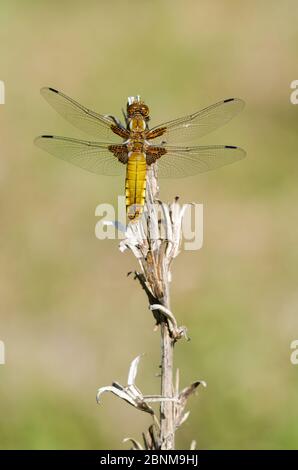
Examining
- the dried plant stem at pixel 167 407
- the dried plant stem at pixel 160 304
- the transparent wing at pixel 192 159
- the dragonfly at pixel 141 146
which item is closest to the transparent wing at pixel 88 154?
the dragonfly at pixel 141 146

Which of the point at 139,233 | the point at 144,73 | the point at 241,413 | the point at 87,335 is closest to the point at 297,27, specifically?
the point at 144,73

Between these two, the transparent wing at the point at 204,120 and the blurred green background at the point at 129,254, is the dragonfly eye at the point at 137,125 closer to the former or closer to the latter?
the transparent wing at the point at 204,120

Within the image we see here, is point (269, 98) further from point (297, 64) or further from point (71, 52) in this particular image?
point (71, 52)

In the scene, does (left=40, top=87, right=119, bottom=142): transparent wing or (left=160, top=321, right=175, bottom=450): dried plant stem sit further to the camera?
(left=40, top=87, right=119, bottom=142): transparent wing

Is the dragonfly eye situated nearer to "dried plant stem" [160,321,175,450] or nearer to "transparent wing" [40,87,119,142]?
"transparent wing" [40,87,119,142]

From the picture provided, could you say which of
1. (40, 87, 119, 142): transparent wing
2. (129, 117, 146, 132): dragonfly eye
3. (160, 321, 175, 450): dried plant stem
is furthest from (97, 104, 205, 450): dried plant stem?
(40, 87, 119, 142): transparent wing

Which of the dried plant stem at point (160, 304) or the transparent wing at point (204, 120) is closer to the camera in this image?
the dried plant stem at point (160, 304)
